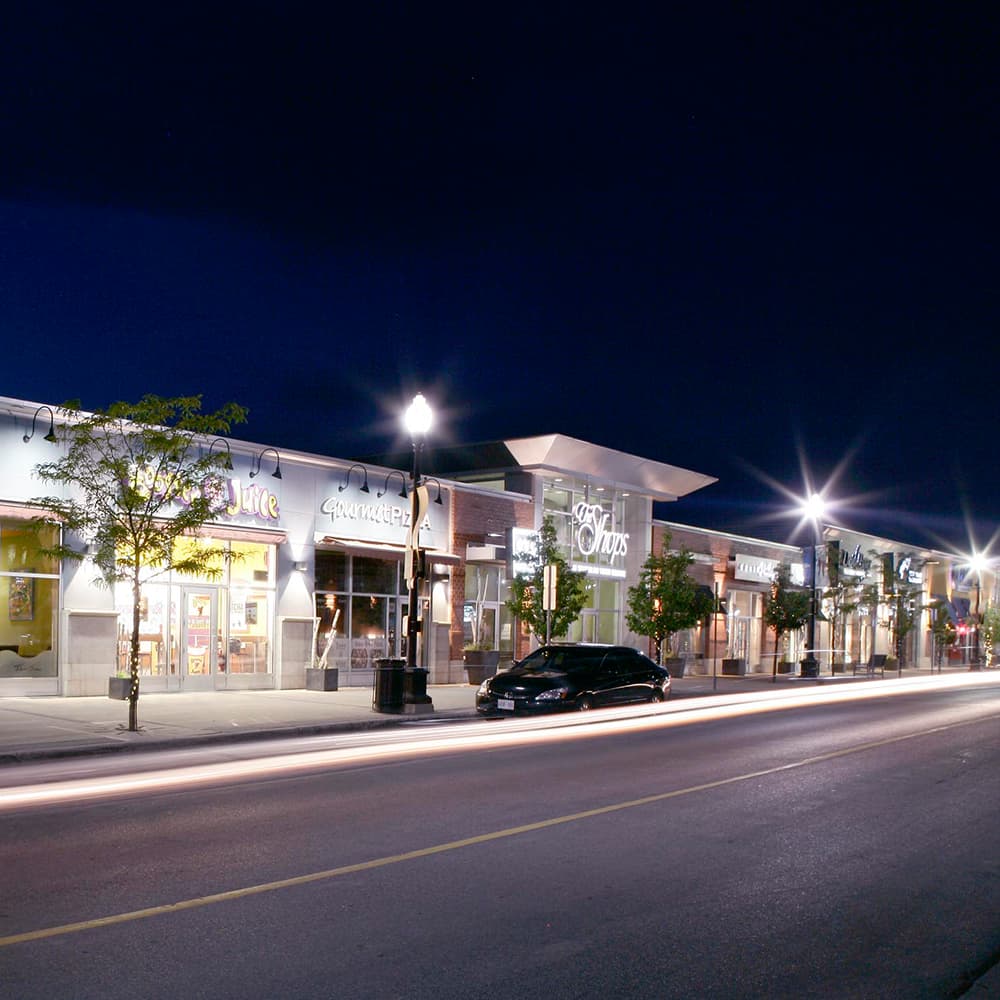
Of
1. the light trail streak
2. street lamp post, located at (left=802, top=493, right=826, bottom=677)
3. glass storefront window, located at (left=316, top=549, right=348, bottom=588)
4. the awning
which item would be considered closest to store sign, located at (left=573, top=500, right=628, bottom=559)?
street lamp post, located at (left=802, top=493, right=826, bottom=677)

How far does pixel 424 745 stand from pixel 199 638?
1102 centimetres

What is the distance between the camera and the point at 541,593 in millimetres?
32281

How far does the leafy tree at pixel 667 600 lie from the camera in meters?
35.5

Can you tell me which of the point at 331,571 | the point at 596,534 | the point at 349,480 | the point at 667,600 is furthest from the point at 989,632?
the point at 331,571

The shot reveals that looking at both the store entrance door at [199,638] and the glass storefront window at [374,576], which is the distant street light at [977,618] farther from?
the store entrance door at [199,638]

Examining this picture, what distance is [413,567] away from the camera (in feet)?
74.4

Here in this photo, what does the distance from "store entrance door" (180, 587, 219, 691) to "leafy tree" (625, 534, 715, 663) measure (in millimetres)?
15092

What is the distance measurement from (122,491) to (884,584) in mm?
46875

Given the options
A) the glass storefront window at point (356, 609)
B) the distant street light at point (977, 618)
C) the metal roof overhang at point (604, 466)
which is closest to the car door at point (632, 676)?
the glass storefront window at point (356, 609)

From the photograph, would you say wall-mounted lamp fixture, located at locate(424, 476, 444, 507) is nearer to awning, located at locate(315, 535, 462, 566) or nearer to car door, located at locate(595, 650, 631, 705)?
awning, located at locate(315, 535, 462, 566)

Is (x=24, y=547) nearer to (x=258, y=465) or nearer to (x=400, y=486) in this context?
(x=258, y=465)

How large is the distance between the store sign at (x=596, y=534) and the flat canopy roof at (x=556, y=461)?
3.81ft

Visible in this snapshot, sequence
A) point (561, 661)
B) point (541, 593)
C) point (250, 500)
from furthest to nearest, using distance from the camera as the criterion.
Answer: point (541, 593) < point (250, 500) < point (561, 661)

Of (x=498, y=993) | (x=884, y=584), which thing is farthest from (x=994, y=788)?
(x=884, y=584)
